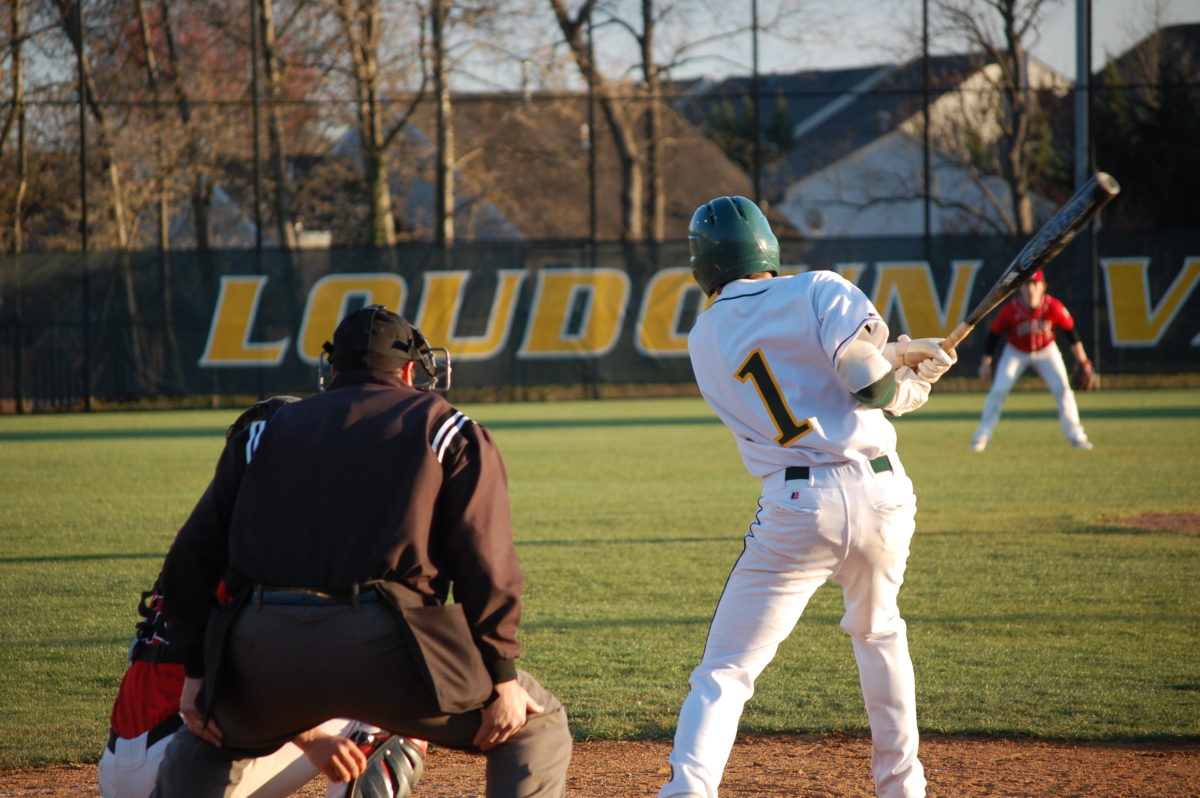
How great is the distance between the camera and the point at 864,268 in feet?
79.3

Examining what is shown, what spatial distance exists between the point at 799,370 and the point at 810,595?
2.40 ft

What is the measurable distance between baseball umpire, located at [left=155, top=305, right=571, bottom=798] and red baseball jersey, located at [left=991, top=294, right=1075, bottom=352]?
1287 cm

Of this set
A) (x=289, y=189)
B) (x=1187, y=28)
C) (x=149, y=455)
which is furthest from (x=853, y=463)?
(x=1187, y=28)

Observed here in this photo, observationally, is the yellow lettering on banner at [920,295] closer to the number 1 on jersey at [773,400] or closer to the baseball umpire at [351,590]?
the number 1 on jersey at [773,400]

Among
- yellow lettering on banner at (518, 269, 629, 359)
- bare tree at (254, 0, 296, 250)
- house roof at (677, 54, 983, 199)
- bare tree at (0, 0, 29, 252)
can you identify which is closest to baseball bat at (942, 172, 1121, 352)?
yellow lettering on banner at (518, 269, 629, 359)

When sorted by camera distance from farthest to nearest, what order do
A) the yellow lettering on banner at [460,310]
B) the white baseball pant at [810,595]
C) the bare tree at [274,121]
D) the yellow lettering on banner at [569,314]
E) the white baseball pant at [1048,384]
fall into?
the bare tree at [274,121] → the yellow lettering on banner at [569,314] → the yellow lettering on banner at [460,310] → the white baseball pant at [1048,384] → the white baseball pant at [810,595]

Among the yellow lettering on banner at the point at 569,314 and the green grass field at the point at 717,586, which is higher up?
the yellow lettering on banner at the point at 569,314

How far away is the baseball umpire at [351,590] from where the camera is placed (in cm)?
290

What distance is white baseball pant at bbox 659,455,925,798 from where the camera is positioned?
371 centimetres

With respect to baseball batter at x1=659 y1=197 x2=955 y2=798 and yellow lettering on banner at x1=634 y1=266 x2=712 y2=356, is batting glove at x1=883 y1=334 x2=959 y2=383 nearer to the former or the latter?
baseball batter at x1=659 y1=197 x2=955 y2=798

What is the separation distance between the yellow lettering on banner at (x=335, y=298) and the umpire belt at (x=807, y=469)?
20062mm

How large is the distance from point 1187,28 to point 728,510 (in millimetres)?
36021

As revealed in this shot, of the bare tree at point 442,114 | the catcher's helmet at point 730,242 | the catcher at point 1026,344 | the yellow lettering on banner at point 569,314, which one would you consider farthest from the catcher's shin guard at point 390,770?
the bare tree at point 442,114

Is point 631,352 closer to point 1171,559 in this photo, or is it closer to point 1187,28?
point 1171,559
